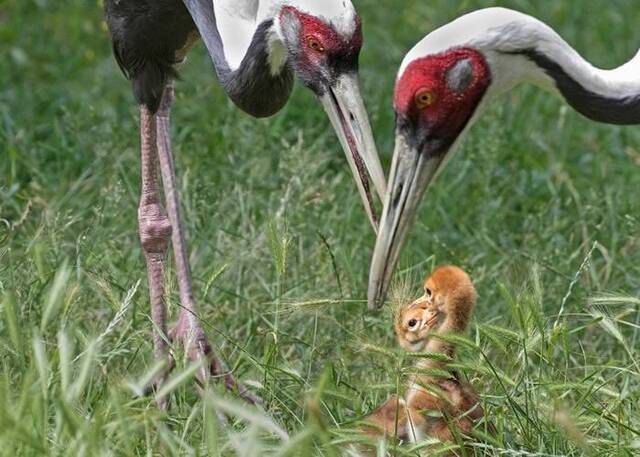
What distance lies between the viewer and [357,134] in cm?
503

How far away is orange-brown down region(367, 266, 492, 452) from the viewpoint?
4484 millimetres

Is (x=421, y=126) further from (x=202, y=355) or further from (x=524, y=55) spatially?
(x=202, y=355)

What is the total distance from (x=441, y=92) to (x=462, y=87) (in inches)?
2.7

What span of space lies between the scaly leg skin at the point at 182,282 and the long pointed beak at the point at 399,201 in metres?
0.54

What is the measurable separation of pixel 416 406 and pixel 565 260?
1766 mm

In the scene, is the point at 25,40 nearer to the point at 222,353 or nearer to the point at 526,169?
the point at 526,169

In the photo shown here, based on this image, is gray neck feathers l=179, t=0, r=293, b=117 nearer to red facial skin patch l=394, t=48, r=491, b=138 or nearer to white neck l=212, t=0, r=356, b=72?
white neck l=212, t=0, r=356, b=72

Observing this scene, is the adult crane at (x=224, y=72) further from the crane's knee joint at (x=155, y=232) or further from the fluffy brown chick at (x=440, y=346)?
the fluffy brown chick at (x=440, y=346)

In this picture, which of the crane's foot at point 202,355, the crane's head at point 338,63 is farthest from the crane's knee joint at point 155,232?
the crane's head at point 338,63

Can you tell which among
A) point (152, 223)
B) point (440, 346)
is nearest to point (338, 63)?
point (440, 346)

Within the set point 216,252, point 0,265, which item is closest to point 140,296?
point 216,252

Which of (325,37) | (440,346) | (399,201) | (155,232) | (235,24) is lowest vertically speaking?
(155,232)

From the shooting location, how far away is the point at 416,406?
4566mm

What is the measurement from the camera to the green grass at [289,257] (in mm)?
4301
